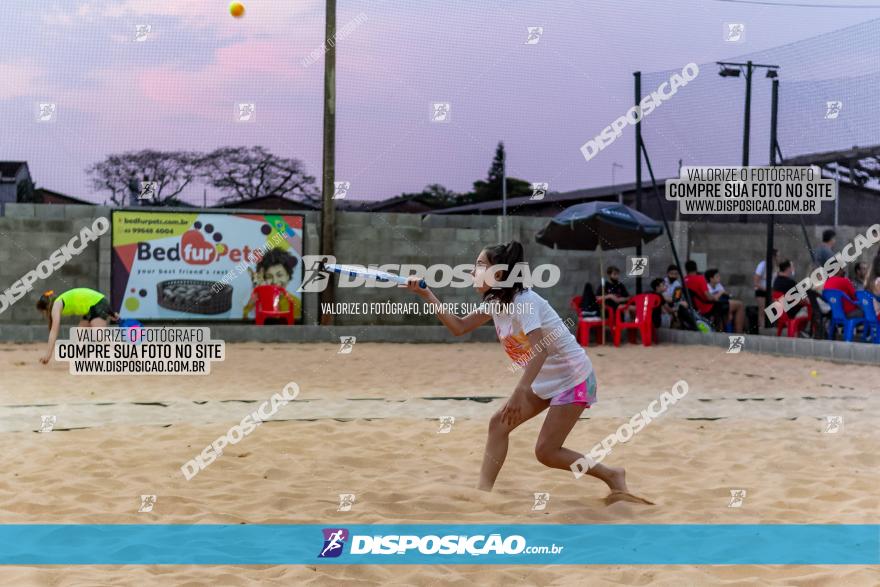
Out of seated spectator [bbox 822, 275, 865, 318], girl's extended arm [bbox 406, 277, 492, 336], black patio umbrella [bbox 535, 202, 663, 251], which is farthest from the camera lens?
black patio umbrella [bbox 535, 202, 663, 251]

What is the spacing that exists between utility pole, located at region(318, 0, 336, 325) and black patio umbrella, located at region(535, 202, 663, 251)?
3.87m

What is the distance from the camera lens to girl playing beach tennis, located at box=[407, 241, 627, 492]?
14.9 ft

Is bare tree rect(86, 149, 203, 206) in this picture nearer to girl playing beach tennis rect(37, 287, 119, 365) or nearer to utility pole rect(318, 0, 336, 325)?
utility pole rect(318, 0, 336, 325)

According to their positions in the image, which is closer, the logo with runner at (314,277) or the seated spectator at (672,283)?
the logo with runner at (314,277)

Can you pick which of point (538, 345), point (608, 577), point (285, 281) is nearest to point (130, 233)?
point (285, 281)

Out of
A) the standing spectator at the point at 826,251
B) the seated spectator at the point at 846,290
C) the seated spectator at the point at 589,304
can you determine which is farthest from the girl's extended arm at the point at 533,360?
the seated spectator at the point at 589,304

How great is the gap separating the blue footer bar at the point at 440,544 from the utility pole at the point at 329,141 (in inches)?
454

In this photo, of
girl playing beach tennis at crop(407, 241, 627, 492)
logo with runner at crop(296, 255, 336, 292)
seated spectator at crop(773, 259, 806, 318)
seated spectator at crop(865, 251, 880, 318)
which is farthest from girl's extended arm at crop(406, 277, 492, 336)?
logo with runner at crop(296, 255, 336, 292)

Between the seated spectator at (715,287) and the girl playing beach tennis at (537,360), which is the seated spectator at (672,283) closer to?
the seated spectator at (715,287)

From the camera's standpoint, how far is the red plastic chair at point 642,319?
15273 millimetres

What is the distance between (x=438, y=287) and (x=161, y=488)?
11669 mm

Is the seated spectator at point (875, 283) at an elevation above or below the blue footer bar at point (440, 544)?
above

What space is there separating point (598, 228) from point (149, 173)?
8240mm

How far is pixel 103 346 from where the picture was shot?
11.5 meters
